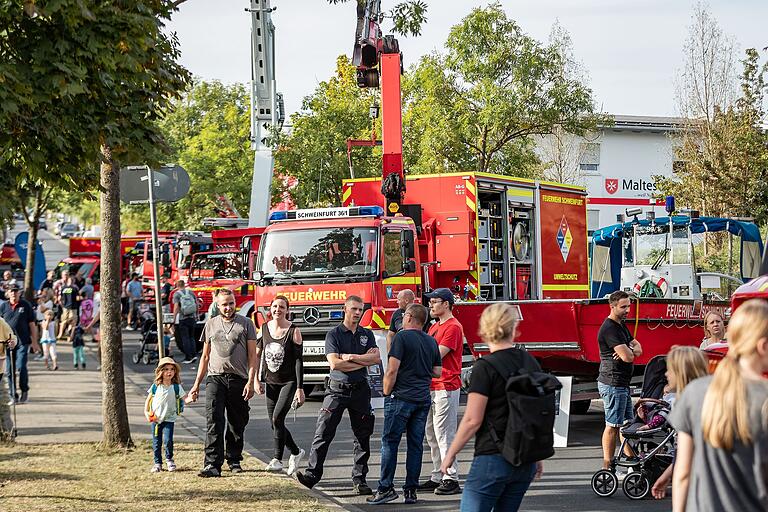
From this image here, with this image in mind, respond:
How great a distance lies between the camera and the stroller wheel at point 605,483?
1024cm

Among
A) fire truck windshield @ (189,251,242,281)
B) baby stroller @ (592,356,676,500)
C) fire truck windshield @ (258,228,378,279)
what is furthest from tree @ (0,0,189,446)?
fire truck windshield @ (189,251,242,281)

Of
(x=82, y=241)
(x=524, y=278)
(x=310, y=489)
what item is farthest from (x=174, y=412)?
(x=82, y=241)

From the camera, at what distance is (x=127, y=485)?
10.7 metres

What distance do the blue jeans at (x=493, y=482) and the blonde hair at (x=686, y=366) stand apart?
946 millimetres

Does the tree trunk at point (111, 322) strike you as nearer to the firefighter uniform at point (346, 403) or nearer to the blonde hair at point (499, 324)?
the firefighter uniform at point (346, 403)

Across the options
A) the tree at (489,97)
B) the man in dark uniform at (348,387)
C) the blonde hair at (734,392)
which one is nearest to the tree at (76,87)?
the man in dark uniform at (348,387)

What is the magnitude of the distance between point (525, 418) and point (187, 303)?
19.2 meters

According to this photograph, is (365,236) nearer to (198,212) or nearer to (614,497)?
(614,497)

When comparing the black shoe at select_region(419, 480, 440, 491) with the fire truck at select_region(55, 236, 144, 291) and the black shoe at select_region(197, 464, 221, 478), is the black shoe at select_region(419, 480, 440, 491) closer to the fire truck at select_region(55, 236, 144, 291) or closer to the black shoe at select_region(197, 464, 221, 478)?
the black shoe at select_region(197, 464, 221, 478)

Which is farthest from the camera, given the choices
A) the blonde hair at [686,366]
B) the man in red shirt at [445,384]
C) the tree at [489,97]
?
the tree at [489,97]

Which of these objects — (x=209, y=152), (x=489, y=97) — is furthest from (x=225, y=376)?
(x=209, y=152)

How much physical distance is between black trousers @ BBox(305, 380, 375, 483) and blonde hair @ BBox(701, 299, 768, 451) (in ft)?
20.4

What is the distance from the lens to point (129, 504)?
9.80m

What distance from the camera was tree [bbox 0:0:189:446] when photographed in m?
8.09
